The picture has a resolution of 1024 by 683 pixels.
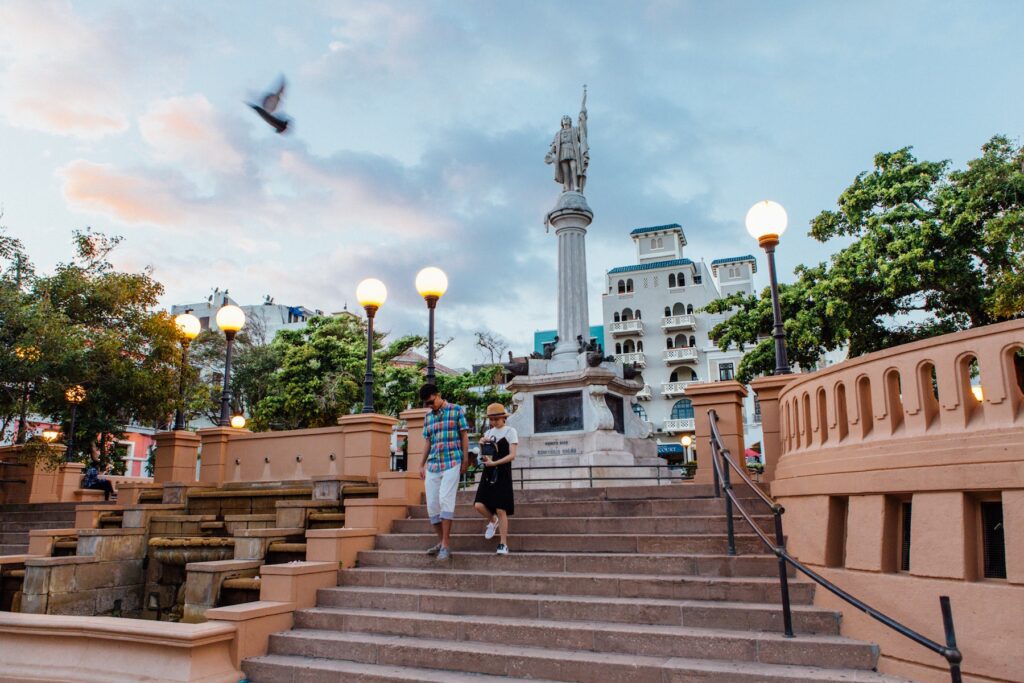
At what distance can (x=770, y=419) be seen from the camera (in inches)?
359

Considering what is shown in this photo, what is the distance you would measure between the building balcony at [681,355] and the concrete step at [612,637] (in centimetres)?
4445

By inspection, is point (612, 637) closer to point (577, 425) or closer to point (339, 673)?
point (339, 673)

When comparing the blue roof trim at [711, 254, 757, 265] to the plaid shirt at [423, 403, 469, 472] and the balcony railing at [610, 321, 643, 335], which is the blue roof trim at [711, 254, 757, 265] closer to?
the balcony railing at [610, 321, 643, 335]

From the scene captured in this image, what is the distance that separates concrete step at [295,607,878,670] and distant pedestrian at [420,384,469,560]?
3.73 ft

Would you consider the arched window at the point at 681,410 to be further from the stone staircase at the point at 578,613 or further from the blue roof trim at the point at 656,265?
the stone staircase at the point at 578,613

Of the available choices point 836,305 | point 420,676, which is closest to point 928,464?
point 420,676

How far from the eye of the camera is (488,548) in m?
8.20

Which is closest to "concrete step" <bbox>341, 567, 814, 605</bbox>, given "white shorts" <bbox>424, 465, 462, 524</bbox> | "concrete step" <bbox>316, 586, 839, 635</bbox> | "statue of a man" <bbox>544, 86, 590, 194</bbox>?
"concrete step" <bbox>316, 586, 839, 635</bbox>

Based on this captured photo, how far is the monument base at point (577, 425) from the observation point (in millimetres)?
13297

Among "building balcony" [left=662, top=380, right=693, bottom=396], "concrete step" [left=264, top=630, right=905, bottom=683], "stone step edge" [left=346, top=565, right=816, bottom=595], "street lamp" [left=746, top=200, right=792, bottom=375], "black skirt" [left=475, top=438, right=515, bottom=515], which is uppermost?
"building balcony" [left=662, top=380, right=693, bottom=396]

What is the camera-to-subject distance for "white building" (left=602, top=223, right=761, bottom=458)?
4916 centimetres

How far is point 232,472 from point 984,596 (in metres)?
13.2

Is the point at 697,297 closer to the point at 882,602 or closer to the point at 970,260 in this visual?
the point at 970,260

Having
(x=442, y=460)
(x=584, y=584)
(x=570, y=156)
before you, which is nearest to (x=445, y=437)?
(x=442, y=460)
